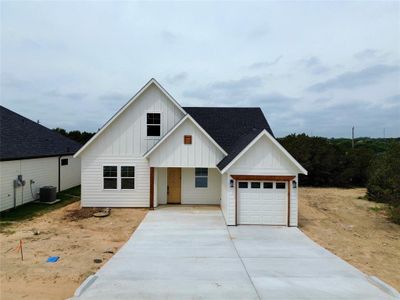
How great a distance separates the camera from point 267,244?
9.83 metres

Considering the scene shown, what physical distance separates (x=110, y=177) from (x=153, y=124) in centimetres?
394

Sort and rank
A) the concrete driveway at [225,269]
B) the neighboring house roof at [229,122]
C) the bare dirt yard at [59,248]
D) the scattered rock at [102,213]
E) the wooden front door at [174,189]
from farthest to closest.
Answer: the neighboring house roof at [229,122]
the wooden front door at [174,189]
the scattered rock at [102,213]
the bare dirt yard at [59,248]
the concrete driveway at [225,269]

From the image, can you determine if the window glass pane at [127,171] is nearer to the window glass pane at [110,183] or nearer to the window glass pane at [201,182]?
the window glass pane at [110,183]

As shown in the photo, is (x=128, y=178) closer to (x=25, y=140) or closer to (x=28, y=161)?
(x=28, y=161)

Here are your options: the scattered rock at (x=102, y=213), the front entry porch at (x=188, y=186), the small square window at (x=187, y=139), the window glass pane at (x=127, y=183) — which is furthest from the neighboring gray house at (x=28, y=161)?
the small square window at (x=187, y=139)

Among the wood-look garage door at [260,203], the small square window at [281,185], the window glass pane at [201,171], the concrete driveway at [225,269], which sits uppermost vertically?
the window glass pane at [201,171]

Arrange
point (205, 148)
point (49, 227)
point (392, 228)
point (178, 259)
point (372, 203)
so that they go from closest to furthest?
point (178, 259)
point (49, 227)
point (392, 228)
point (205, 148)
point (372, 203)

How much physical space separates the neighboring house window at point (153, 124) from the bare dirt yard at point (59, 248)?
180 inches

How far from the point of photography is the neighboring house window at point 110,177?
15.6 m

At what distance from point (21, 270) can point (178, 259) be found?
433 cm

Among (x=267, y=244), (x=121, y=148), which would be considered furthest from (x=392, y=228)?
(x=121, y=148)

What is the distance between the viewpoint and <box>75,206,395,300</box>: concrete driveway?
247 inches

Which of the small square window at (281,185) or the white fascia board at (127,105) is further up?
the white fascia board at (127,105)

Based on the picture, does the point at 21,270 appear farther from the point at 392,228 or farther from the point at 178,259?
the point at 392,228
